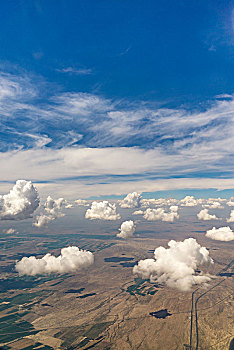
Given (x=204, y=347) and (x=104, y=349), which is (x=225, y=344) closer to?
(x=204, y=347)

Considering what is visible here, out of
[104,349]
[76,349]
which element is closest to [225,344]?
[104,349]

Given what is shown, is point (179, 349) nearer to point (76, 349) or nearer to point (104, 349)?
point (104, 349)

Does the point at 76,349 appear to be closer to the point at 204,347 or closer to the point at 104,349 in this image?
the point at 104,349

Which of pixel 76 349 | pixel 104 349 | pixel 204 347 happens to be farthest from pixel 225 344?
pixel 76 349

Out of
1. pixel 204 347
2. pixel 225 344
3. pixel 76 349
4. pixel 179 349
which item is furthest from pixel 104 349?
pixel 225 344

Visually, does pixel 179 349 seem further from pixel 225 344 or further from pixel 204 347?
pixel 225 344
